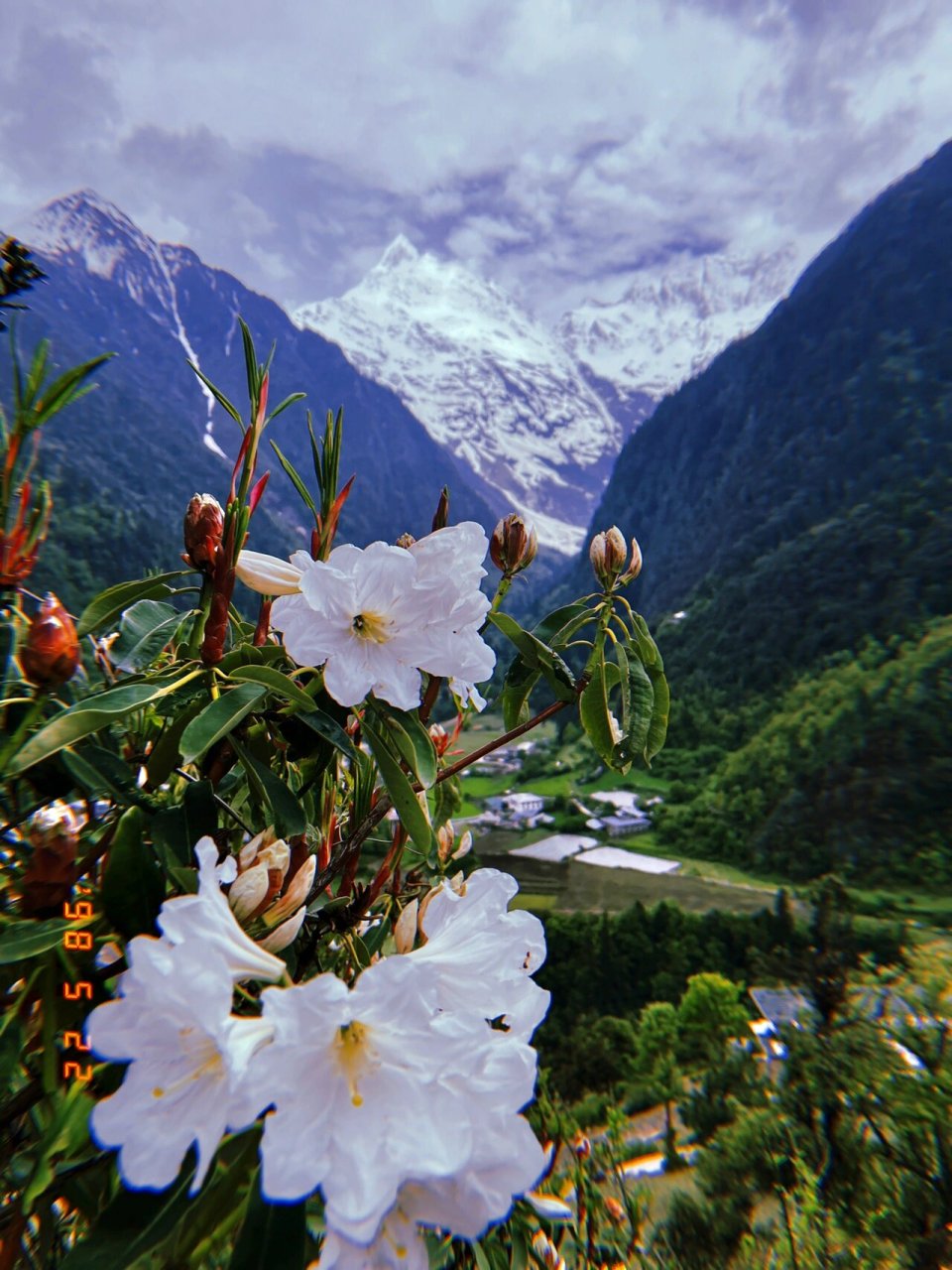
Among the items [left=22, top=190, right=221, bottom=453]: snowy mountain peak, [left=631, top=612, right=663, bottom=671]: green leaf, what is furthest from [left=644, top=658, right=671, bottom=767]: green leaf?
[left=22, top=190, right=221, bottom=453]: snowy mountain peak

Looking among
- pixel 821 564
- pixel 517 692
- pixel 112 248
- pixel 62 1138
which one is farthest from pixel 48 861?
pixel 112 248

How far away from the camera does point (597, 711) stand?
2.44 ft

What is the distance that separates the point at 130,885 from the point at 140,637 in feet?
0.85

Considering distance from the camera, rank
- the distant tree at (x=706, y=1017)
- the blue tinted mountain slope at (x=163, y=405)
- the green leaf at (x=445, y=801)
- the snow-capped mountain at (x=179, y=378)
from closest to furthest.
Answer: the green leaf at (x=445, y=801)
the distant tree at (x=706, y=1017)
the blue tinted mountain slope at (x=163, y=405)
the snow-capped mountain at (x=179, y=378)

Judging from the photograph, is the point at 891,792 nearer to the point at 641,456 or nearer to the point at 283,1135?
the point at 283,1135

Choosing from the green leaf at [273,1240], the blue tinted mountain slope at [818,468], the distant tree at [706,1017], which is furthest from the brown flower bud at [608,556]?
the blue tinted mountain slope at [818,468]

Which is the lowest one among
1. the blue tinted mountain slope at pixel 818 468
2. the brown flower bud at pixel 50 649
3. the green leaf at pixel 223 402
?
the brown flower bud at pixel 50 649

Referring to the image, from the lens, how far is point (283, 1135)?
355 mm

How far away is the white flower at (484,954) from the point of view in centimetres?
44

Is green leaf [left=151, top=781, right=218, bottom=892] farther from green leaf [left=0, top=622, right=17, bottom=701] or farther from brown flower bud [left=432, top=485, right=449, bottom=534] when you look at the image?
brown flower bud [left=432, top=485, right=449, bottom=534]

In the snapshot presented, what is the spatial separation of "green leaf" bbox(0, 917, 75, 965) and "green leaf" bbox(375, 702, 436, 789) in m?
0.26

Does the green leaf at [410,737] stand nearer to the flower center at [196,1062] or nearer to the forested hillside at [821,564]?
the flower center at [196,1062]

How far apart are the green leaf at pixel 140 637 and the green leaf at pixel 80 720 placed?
0.41 feet

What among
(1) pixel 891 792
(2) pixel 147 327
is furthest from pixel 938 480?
(2) pixel 147 327
